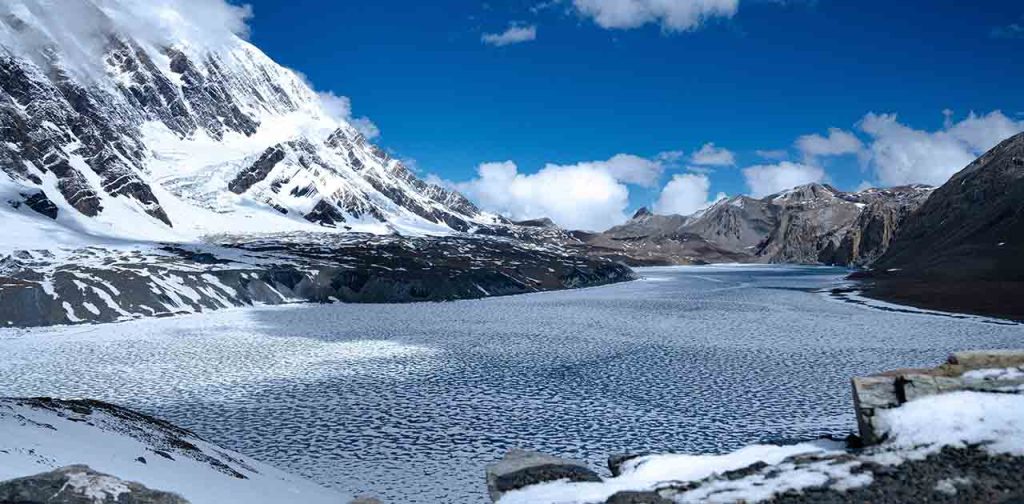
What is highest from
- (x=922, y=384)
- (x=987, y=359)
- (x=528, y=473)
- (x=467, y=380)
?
(x=987, y=359)

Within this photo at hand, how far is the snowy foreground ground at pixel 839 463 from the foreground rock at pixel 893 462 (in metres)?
0.02

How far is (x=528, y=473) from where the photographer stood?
17.1 m

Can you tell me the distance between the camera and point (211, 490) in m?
16.9

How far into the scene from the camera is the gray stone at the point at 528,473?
54.4 ft

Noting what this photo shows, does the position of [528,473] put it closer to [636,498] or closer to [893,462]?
[636,498]

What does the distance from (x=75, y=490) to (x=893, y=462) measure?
16.8 m

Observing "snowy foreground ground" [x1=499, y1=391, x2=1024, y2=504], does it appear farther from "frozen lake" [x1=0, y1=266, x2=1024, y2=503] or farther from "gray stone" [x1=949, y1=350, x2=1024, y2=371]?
"frozen lake" [x1=0, y1=266, x2=1024, y2=503]

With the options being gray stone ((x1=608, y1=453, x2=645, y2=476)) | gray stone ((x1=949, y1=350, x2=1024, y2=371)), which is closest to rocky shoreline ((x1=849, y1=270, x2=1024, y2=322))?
gray stone ((x1=949, y1=350, x2=1024, y2=371))

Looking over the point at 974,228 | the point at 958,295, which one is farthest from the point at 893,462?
the point at 974,228

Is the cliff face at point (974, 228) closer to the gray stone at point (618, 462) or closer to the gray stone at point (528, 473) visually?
the gray stone at point (618, 462)

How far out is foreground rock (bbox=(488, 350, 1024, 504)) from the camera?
13.6 m

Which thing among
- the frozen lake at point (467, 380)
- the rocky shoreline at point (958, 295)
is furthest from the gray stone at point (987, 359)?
the rocky shoreline at point (958, 295)

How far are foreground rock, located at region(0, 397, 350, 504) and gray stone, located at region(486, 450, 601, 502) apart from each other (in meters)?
5.36

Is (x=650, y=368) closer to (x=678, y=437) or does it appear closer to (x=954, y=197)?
(x=678, y=437)
